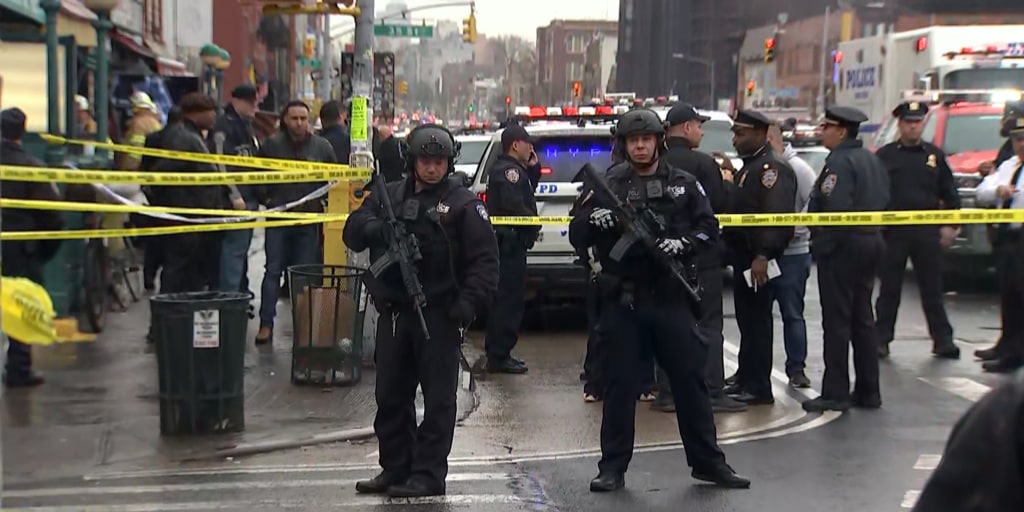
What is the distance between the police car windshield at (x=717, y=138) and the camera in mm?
15301

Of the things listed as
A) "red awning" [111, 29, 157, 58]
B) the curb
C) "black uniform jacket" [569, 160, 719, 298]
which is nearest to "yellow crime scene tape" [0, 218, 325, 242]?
the curb

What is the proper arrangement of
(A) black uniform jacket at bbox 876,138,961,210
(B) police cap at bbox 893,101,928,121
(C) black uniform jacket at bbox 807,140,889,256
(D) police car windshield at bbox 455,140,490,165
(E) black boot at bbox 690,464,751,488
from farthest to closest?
(D) police car windshield at bbox 455,140,490,165
(A) black uniform jacket at bbox 876,138,961,210
(B) police cap at bbox 893,101,928,121
(C) black uniform jacket at bbox 807,140,889,256
(E) black boot at bbox 690,464,751,488

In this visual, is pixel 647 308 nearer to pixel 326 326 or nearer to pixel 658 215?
pixel 658 215

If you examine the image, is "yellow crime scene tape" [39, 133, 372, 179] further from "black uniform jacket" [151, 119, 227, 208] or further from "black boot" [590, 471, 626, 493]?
"black boot" [590, 471, 626, 493]

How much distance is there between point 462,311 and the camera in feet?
20.6

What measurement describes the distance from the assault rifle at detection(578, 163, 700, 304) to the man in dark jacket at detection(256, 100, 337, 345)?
4785 millimetres

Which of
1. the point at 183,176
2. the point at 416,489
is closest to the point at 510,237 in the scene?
the point at 183,176

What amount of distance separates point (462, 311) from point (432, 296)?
184 millimetres

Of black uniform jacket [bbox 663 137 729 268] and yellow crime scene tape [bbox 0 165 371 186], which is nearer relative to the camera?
yellow crime scene tape [bbox 0 165 371 186]

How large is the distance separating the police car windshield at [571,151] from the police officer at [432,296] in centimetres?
537

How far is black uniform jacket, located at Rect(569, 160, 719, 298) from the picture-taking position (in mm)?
6523

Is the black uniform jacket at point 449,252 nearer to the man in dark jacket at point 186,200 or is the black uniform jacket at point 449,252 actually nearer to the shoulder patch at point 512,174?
the shoulder patch at point 512,174

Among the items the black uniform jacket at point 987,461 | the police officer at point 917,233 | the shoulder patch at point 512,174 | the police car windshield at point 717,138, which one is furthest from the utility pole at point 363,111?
the black uniform jacket at point 987,461

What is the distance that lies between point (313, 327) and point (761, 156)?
331cm
